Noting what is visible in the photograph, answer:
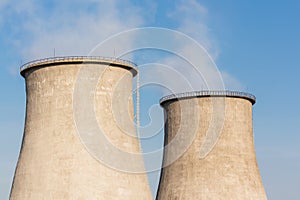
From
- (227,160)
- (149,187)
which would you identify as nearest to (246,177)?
(227,160)

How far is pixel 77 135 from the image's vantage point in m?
22.1

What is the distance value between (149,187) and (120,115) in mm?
2633

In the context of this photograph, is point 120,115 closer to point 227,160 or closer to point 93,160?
point 93,160

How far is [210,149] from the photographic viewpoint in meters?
28.0

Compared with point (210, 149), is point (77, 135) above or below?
below

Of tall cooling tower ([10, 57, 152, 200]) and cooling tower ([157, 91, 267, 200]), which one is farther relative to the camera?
cooling tower ([157, 91, 267, 200])

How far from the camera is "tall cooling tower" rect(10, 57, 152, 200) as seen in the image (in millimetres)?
21812

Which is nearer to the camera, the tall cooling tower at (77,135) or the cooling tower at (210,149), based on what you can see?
the tall cooling tower at (77,135)

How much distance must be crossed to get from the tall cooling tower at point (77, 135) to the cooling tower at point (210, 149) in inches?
186

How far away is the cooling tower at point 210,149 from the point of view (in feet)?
90.1

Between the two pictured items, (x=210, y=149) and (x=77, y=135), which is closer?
(x=77, y=135)

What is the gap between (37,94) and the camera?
22.9 m

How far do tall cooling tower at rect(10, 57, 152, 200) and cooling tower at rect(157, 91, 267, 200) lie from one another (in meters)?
4.72

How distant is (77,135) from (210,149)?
7.57 metres
